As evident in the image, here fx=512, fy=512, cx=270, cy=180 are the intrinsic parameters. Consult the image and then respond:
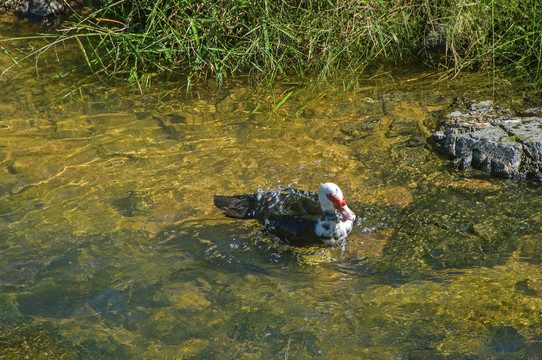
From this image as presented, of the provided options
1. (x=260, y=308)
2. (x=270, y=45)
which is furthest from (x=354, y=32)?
(x=260, y=308)

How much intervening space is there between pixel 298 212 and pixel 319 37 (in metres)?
2.69

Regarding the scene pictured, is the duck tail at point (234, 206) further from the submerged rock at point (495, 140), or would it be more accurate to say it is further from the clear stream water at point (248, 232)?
the submerged rock at point (495, 140)

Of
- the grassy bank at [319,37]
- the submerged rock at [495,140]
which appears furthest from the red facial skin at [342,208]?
the grassy bank at [319,37]

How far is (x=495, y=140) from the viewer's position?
14.2 ft

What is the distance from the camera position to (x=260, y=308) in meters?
3.12

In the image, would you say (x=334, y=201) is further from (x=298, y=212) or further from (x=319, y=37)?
(x=319, y=37)

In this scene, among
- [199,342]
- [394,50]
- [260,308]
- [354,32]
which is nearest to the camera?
[199,342]

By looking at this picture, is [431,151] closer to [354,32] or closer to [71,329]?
[354,32]

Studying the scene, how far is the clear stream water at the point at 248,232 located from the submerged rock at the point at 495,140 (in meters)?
0.14

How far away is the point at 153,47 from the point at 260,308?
3.70m

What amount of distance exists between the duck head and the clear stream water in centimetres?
29

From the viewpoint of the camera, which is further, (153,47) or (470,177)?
(153,47)

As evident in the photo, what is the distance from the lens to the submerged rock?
4.16m

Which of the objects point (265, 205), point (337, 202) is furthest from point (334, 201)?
point (265, 205)
